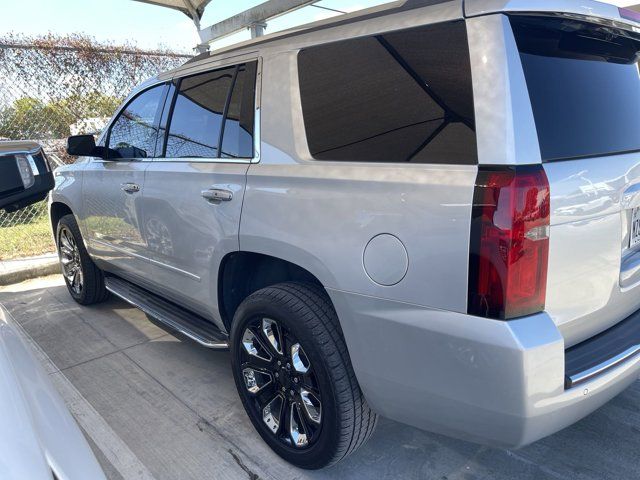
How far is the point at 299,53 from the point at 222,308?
1384 mm

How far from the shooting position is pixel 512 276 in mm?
1563

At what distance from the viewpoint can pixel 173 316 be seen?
319 centimetres

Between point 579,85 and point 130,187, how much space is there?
2.65m

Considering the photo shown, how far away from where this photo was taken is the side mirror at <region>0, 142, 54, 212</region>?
4.94ft

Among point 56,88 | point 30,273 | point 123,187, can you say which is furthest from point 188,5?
point 123,187

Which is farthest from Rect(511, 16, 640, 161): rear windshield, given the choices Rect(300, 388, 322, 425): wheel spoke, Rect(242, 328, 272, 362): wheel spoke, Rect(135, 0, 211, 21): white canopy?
Rect(135, 0, 211, 21): white canopy

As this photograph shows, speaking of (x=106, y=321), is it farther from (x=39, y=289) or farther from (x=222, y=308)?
(x=222, y=308)

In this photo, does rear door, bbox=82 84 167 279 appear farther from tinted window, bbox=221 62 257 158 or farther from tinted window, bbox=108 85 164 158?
tinted window, bbox=221 62 257 158

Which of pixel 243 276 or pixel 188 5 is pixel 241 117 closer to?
pixel 243 276

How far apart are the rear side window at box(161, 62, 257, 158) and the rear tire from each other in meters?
1.70

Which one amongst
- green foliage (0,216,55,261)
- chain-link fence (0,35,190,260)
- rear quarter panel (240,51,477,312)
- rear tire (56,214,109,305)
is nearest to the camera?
rear quarter panel (240,51,477,312)

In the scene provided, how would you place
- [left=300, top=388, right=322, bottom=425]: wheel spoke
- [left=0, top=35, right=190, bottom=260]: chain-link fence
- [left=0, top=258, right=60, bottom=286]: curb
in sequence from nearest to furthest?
[left=300, top=388, right=322, bottom=425]: wheel spoke
[left=0, top=258, right=60, bottom=286]: curb
[left=0, top=35, right=190, bottom=260]: chain-link fence

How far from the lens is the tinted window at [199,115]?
2.76m

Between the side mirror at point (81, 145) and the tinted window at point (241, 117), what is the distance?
152cm
